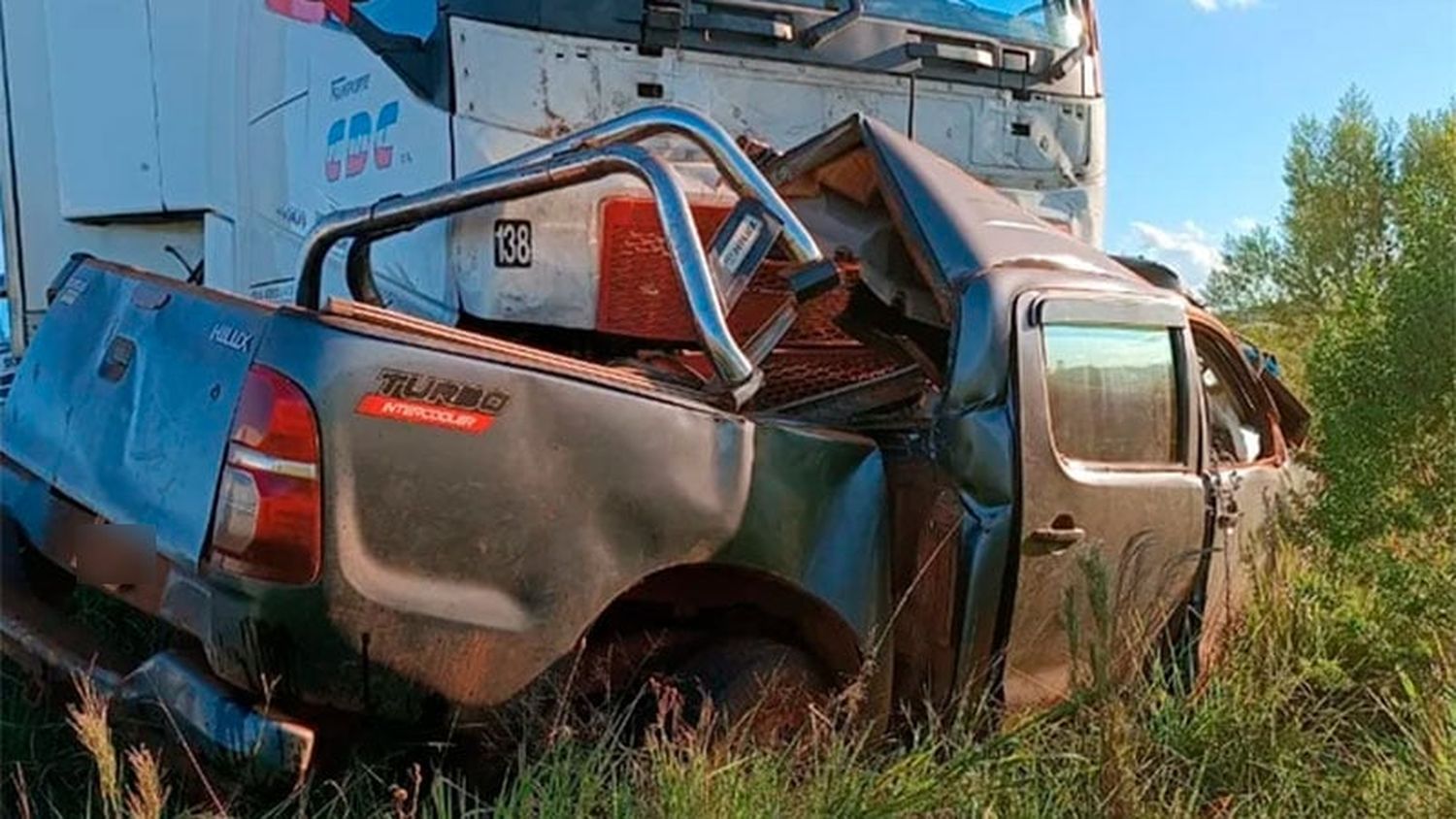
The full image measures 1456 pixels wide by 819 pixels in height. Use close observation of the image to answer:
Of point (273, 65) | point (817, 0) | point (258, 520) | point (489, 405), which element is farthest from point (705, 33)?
point (258, 520)

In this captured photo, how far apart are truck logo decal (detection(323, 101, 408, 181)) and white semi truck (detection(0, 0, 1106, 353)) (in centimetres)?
1

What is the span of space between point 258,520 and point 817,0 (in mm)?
2906

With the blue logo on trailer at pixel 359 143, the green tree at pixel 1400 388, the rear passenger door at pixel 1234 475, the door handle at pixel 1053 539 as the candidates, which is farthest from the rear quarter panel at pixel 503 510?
the green tree at pixel 1400 388

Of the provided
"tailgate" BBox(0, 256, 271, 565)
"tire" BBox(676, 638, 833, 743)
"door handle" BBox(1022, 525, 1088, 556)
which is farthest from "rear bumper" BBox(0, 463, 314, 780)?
"door handle" BBox(1022, 525, 1088, 556)

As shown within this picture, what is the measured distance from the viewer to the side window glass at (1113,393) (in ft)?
12.2

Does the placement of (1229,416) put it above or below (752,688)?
above

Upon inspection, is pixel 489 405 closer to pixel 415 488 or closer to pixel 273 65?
pixel 415 488

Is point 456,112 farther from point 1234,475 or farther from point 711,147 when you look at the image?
point 1234,475

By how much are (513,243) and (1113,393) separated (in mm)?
1774

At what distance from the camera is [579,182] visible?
3.67 meters

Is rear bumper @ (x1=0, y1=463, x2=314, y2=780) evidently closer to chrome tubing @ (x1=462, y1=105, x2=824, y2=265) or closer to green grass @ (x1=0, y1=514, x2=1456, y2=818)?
green grass @ (x1=0, y1=514, x2=1456, y2=818)

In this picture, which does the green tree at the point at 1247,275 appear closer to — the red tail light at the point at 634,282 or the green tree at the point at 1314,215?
the green tree at the point at 1314,215

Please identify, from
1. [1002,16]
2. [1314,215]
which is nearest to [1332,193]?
[1314,215]

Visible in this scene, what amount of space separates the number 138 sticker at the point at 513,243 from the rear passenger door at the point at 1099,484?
1510 millimetres
